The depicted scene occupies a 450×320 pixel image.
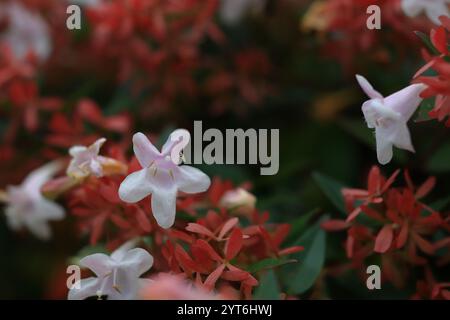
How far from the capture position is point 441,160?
0.68 meters

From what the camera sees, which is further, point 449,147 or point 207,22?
point 207,22

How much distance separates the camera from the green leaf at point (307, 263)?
1.80ft

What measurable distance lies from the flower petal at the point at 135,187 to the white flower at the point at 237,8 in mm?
395

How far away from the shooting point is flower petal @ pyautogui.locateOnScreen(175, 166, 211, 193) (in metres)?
0.51

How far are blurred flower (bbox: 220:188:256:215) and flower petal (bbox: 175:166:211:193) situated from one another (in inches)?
3.8

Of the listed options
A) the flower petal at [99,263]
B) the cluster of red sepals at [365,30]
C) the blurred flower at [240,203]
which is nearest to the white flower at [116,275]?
the flower petal at [99,263]

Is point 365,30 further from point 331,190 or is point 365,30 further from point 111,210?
point 111,210

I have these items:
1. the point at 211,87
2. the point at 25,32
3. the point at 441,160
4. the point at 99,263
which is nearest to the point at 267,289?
the point at 99,263

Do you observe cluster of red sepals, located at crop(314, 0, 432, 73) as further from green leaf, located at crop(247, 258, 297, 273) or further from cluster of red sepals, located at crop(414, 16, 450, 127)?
green leaf, located at crop(247, 258, 297, 273)

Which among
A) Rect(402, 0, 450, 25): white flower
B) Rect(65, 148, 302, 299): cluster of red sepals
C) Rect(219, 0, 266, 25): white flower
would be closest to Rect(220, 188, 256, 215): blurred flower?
Rect(65, 148, 302, 299): cluster of red sepals
